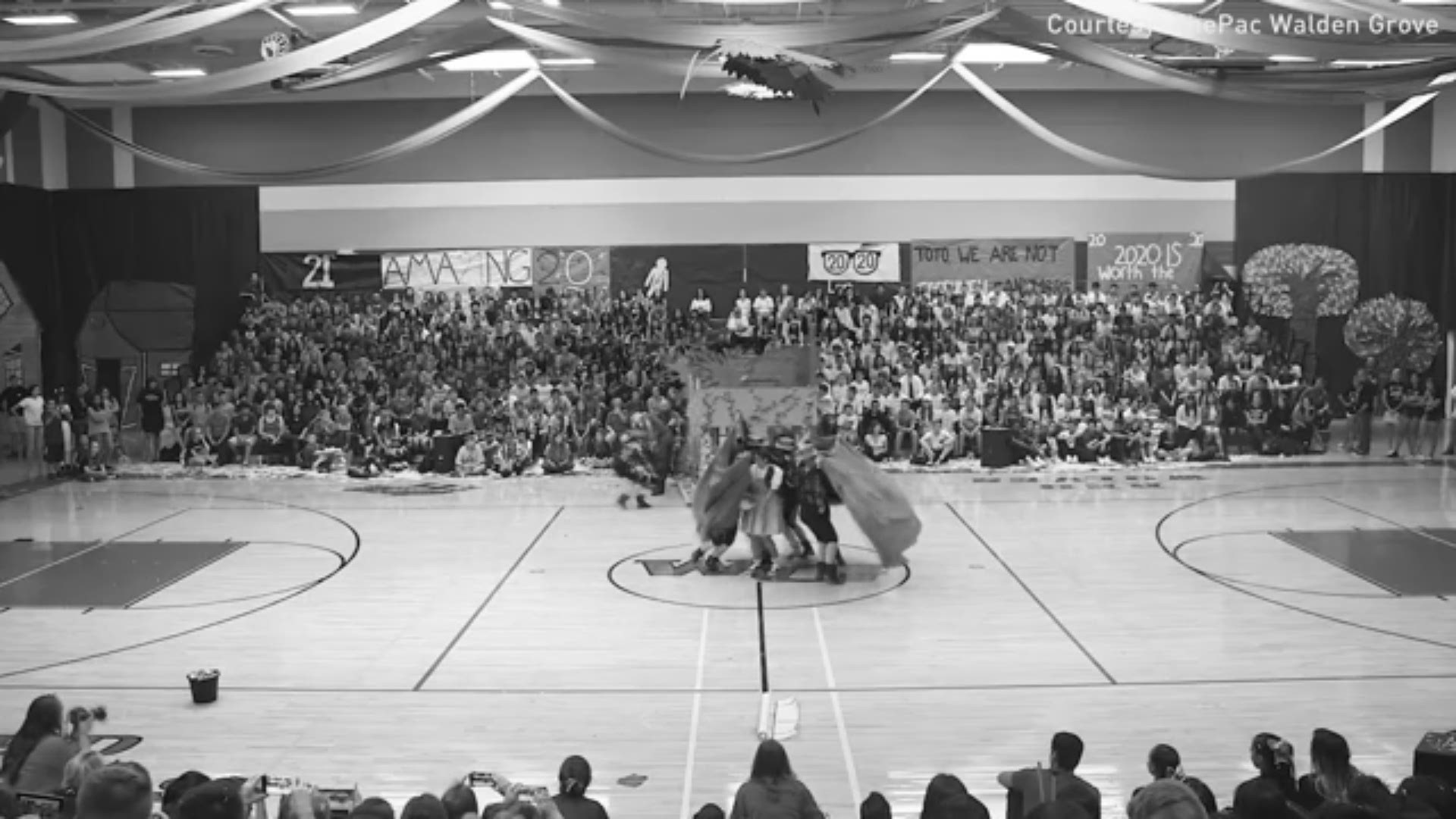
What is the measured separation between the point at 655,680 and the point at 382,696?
190cm

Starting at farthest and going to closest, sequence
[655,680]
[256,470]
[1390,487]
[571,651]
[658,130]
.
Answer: [658,130] < [256,470] < [1390,487] < [571,651] < [655,680]

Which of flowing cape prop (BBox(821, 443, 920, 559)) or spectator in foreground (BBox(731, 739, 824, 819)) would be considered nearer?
spectator in foreground (BBox(731, 739, 824, 819))

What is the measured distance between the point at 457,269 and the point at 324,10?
7.17 meters

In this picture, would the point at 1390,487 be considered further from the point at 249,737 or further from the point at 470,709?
the point at 249,737

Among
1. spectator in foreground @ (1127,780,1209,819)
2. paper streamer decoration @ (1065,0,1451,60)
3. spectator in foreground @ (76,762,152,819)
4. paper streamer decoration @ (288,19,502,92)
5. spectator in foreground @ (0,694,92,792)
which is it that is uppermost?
paper streamer decoration @ (288,19,502,92)

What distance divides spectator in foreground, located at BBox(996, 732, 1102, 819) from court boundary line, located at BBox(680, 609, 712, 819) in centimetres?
203

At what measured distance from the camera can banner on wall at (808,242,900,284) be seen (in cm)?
2417

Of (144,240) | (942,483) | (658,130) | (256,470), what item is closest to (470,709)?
(942,483)

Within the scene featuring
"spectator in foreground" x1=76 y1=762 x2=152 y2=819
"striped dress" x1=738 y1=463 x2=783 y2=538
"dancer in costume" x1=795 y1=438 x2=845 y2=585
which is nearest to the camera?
"spectator in foreground" x1=76 y1=762 x2=152 y2=819

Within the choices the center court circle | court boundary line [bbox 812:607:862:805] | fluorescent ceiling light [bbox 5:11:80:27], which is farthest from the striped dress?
fluorescent ceiling light [bbox 5:11:80:27]

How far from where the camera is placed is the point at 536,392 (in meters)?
21.8

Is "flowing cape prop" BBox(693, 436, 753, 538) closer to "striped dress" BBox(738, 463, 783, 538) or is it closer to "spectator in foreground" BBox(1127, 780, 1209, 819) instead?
"striped dress" BBox(738, 463, 783, 538)

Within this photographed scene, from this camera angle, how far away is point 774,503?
12.7 m

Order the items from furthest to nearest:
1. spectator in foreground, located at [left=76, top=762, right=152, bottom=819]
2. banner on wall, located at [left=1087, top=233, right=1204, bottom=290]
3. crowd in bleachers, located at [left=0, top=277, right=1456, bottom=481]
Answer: banner on wall, located at [left=1087, top=233, right=1204, bottom=290] < crowd in bleachers, located at [left=0, top=277, right=1456, bottom=481] < spectator in foreground, located at [left=76, top=762, right=152, bottom=819]
